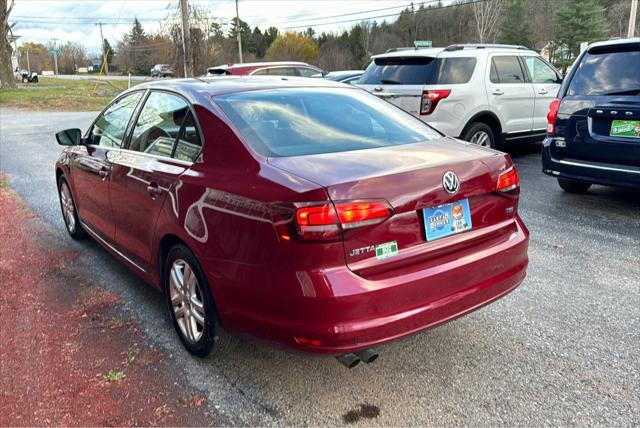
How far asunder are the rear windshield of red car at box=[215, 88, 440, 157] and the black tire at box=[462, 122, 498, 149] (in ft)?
15.2

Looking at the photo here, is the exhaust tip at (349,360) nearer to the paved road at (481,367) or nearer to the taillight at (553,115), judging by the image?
the paved road at (481,367)

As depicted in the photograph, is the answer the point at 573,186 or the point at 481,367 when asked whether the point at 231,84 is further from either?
the point at 573,186

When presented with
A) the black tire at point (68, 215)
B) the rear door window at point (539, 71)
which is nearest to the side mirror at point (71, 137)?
the black tire at point (68, 215)

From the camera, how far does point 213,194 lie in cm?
281

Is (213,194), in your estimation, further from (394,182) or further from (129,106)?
(129,106)

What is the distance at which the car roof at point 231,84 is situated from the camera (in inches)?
134

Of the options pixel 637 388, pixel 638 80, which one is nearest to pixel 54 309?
pixel 637 388

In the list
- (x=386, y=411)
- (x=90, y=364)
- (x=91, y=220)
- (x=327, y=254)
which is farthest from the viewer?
(x=91, y=220)

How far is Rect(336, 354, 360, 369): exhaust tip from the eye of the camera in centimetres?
259

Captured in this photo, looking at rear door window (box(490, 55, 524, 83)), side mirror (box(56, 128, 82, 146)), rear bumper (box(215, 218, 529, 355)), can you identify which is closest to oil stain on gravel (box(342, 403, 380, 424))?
rear bumper (box(215, 218, 529, 355))

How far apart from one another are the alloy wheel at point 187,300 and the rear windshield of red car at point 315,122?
87 cm

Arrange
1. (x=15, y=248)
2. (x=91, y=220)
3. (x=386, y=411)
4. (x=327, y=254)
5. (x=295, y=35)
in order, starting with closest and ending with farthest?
(x=327, y=254), (x=386, y=411), (x=91, y=220), (x=15, y=248), (x=295, y=35)

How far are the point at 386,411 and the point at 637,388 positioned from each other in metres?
1.30

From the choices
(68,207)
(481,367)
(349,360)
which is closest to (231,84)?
(349,360)
